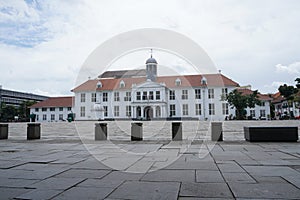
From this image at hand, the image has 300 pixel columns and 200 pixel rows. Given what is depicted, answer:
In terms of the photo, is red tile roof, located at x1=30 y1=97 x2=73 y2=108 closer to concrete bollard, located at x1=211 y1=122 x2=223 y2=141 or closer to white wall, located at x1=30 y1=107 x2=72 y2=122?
white wall, located at x1=30 y1=107 x2=72 y2=122

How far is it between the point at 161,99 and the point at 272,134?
47.5 metres

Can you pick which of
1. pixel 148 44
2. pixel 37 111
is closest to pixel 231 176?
pixel 148 44

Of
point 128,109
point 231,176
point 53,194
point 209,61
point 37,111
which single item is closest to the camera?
point 53,194

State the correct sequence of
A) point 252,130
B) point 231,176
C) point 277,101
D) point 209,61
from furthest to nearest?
point 277,101
point 252,130
point 209,61
point 231,176

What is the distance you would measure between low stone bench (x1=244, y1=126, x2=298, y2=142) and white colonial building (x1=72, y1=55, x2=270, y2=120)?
44.6 m

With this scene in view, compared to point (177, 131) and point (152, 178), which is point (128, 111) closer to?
point (177, 131)

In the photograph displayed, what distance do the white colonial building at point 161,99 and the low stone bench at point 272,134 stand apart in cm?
4460

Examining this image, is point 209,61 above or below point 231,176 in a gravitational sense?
above

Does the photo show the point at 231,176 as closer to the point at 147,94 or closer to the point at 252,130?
the point at 252,130

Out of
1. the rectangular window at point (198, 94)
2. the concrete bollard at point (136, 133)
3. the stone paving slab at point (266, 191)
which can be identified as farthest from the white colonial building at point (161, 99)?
the stone paving slab at point (266, 191)

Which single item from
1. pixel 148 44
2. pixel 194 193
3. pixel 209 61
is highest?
pixel 148 44

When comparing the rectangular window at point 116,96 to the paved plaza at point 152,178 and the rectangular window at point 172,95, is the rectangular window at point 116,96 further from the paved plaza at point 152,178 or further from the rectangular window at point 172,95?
the paved plaza at point 152,178

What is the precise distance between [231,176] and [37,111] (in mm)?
73575

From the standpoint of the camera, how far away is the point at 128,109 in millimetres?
59938
